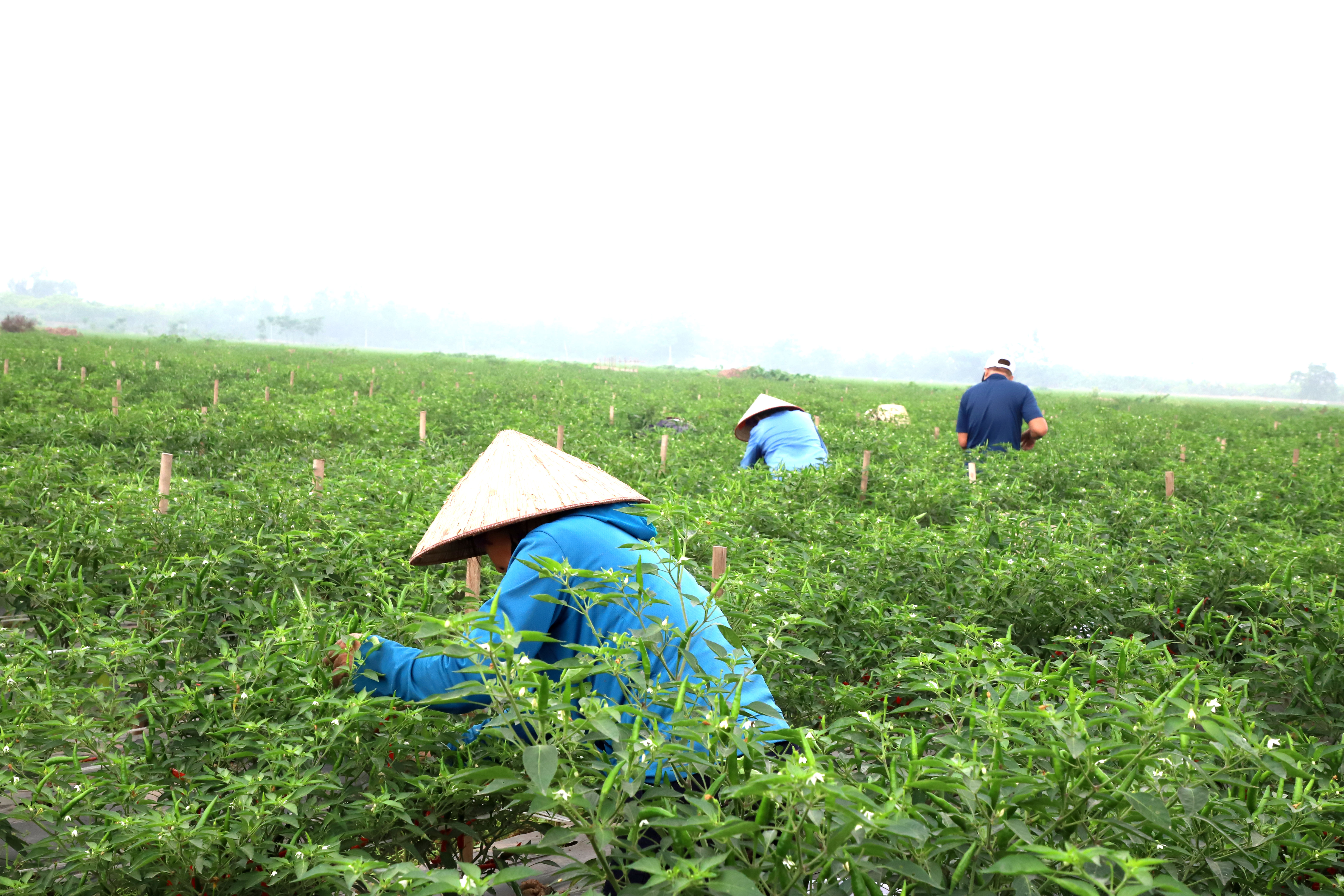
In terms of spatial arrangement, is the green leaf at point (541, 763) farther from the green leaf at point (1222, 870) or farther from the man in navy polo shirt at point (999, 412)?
the man in navy polo shirt at point (999, 412)

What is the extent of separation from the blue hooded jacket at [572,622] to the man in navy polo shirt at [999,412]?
244 inches

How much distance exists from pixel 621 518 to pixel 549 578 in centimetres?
56

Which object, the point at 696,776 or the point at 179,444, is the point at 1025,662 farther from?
the point at 179,444

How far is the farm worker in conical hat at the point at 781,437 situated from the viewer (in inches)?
278

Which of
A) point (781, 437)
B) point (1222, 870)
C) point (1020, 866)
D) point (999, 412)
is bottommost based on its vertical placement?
point (1222, 870)

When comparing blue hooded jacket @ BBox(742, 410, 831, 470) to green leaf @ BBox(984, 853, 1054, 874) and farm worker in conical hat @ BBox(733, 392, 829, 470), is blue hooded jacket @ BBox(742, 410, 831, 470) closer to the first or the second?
farm worker in conical hat @ BBox(733, 392, 829, 470)

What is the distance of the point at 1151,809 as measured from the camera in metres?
1.34

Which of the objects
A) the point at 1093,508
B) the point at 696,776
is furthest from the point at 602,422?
the point at 696,776

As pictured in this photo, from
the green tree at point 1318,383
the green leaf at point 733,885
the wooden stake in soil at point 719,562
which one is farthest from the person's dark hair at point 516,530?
the green tree at point 1318,383

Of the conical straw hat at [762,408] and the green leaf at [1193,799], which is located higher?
the conical straw hat at [762,408]

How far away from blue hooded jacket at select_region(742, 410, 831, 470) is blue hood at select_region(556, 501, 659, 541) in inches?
174

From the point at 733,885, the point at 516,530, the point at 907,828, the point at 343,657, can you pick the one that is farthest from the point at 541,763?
the point at 516,530

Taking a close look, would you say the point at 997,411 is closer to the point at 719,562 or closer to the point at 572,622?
the point at 719,562

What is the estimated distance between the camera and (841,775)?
5.34ft
